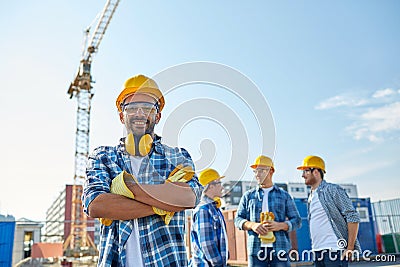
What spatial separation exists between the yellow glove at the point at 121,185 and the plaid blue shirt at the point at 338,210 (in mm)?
3419

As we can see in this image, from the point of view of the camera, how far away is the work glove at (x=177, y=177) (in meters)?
2.20

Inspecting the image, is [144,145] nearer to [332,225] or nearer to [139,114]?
[139,114]

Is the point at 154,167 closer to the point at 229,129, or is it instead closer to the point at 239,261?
the point at 229,129

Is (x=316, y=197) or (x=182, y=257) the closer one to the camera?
(x=182, y=257)

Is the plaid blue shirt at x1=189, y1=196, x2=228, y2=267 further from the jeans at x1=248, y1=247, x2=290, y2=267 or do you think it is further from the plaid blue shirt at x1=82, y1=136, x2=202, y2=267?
the plaid blue shirt at x1=82, y1=136, x2=202, y2=267

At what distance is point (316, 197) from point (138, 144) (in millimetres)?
3421

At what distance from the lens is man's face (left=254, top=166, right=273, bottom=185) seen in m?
5.74

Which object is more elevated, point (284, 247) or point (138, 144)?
point (138, 144)

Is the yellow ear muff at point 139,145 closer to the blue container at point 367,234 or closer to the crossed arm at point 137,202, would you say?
the crossed arm at point 137,202

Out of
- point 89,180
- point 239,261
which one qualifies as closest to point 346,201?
point 89,180

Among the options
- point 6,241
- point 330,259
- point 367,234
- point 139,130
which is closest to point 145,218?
point 139,130

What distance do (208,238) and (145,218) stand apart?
10.1 feet

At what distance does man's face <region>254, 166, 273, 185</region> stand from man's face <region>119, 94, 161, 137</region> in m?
3.49

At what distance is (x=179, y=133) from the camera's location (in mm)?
2584
